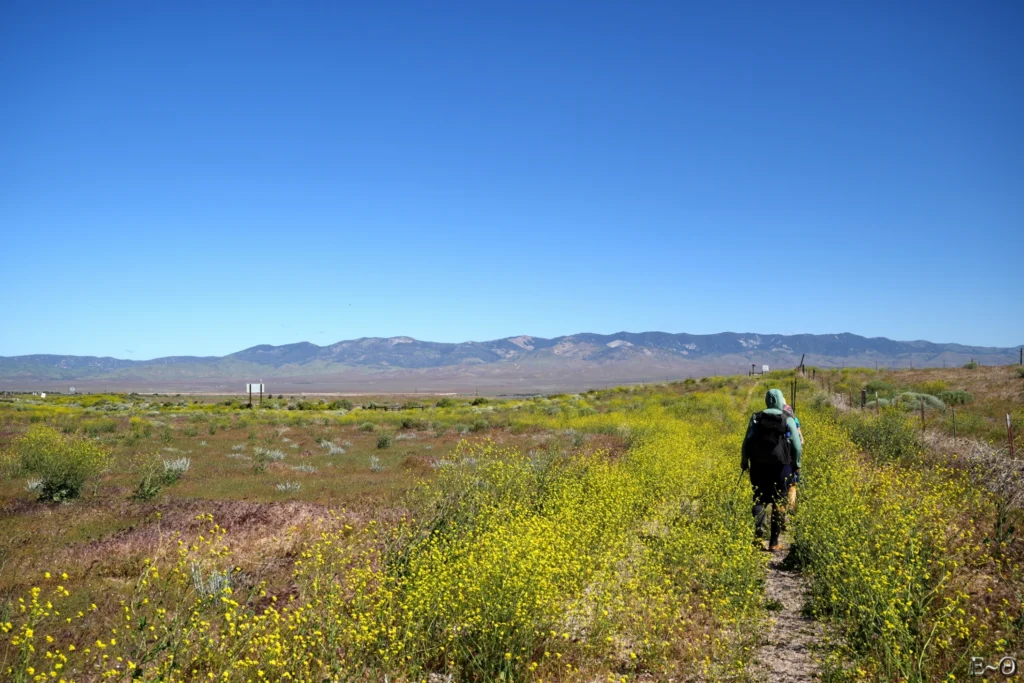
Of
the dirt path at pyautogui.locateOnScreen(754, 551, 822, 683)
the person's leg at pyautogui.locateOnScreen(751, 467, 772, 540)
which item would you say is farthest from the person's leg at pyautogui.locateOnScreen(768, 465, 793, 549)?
the dirt path at pyautogui.locateOnScreen(754, 551, 822, 683)

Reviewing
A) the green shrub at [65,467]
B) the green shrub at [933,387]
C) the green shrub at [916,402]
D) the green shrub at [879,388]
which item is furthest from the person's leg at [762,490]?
the green shrub at [879,388]

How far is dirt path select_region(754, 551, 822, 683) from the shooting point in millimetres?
5459

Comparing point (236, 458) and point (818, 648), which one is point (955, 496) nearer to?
point (818, 648)

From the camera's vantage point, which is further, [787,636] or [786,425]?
[786,425]

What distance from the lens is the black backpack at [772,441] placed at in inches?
357

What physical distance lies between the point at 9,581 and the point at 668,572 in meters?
6.76

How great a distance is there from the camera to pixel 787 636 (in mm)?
6297

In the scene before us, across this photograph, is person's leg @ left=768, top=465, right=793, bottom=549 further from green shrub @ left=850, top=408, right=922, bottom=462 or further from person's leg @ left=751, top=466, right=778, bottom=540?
green shrub @ left=850, top=408, right=922, bottom=462

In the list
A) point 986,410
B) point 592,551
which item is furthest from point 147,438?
point 986,410

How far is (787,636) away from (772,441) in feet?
10.9

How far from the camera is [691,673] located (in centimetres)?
548

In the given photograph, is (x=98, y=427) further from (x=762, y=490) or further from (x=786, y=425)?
(x=786, y=425)

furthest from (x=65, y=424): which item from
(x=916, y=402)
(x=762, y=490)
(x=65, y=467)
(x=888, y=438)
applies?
(x=916, y=402)

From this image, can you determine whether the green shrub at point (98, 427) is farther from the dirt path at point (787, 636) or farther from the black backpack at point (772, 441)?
the dirt path at point (787, 636)
